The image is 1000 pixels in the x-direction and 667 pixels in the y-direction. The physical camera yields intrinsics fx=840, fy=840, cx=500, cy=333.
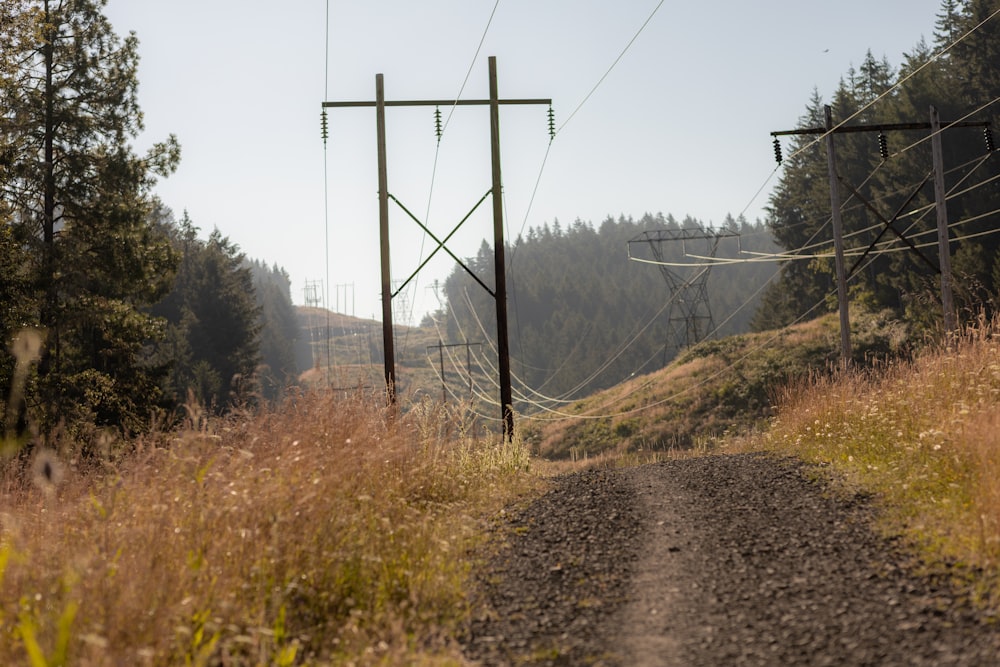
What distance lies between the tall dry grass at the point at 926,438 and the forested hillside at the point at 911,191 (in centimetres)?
2059

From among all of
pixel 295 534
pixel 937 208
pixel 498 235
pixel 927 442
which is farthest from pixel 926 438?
pixel 937 208

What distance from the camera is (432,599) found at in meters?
5.33

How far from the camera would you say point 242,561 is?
194 inches

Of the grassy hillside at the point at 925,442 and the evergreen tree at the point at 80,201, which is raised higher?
the evergreen tree at the point at 80,201

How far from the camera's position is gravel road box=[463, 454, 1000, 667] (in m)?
4.30

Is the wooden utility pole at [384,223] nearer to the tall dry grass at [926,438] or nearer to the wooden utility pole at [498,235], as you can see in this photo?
the wooden utility pole at [498,235]

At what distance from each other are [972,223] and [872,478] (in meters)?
38.4

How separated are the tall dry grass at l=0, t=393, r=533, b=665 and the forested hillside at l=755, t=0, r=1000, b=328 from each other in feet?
90.3

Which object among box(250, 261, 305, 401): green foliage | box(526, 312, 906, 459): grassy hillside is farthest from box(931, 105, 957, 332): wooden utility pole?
box(250, 261, 305, 401): green foliage

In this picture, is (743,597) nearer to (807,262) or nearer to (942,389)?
(942,389)

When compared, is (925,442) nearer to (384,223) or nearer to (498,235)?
(498,235)

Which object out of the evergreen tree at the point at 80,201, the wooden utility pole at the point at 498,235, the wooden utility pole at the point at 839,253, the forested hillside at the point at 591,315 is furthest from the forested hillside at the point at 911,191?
the forested hillside at the point at 591,315

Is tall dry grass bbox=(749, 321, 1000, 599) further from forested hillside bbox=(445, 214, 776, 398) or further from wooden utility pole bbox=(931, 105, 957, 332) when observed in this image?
forested hillside bbox=(445, 214, 776, 398)

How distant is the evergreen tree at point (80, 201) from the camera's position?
21969mm
